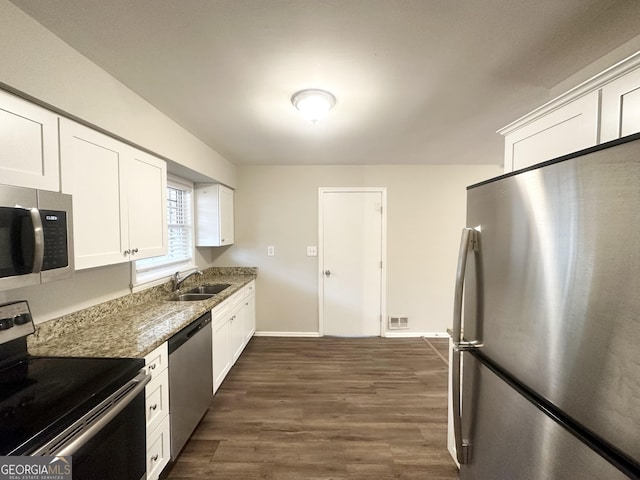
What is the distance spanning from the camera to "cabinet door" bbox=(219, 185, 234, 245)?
3258 millimetres

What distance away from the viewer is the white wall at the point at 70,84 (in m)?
1.02

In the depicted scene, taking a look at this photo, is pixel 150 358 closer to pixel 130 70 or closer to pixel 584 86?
pixel 130 70

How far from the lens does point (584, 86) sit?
3.06 feet

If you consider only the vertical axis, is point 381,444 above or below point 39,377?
below

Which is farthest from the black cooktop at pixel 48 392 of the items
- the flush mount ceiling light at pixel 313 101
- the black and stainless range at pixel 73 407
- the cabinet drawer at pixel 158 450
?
the flush mount ceiling light at pixel 313 101

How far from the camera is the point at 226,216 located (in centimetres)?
342

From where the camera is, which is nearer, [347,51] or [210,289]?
[347,51]

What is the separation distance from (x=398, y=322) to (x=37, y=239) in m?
3.67

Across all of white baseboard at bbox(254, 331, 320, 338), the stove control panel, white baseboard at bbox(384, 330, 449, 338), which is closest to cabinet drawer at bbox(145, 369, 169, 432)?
the stove control panel

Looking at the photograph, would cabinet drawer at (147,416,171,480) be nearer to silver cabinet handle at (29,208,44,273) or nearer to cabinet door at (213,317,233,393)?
cabinet door at (213,317,233,393)

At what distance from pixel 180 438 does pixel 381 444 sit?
1353 mm

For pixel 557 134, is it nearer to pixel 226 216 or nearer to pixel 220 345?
pixel 220 345

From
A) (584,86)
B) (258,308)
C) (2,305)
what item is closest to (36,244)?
(2,305)

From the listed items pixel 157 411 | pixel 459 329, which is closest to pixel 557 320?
pixel 459 329
